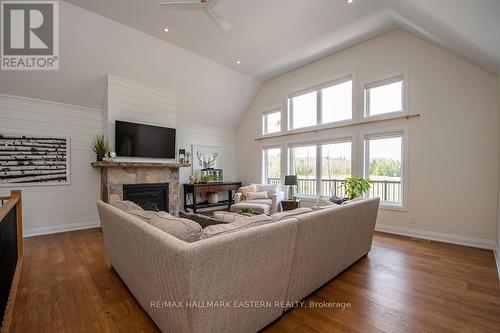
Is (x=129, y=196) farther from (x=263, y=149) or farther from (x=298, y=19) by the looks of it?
(x=298, y=19)

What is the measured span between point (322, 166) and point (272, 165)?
166 cm

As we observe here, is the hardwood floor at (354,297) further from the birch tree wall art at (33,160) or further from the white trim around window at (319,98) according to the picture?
the white trim around window at (319,98)

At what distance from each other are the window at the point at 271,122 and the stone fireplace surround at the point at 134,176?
294cm

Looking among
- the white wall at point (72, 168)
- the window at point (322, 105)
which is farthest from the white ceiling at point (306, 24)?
the white wall at point (72, 168)

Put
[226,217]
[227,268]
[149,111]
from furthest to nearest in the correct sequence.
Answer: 1. [149,111]
2. [226,217]
3. [227,268]

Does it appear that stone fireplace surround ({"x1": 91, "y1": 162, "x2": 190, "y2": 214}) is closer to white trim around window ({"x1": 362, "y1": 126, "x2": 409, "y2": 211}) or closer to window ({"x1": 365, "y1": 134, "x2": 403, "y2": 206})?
window ({"x1": 365, "y1": 134, "x2": 403, "y2": 206})

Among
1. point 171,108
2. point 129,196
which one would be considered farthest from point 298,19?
point 129,196

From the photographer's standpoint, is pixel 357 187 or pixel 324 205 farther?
pixel 357 187

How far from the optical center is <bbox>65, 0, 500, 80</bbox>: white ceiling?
8.41 feet

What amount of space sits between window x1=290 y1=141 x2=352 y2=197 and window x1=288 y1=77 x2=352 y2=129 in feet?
2.10

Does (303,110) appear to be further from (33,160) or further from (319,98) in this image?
(33,160)

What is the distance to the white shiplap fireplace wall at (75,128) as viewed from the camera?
4.07 meters

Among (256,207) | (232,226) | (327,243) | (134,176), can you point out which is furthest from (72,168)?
(327,243)

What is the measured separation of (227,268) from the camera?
1244mm
